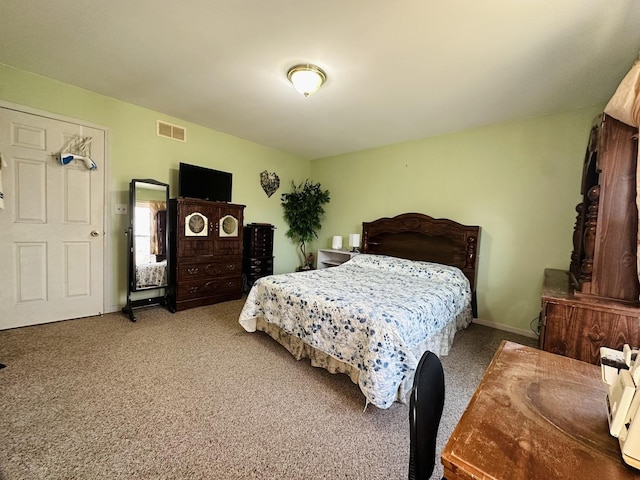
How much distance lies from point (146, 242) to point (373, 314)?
3033mm

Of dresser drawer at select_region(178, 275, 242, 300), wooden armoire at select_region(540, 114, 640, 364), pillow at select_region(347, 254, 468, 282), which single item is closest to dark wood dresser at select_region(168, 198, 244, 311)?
dresser drawer at select_region(178, 275, 242, 300)

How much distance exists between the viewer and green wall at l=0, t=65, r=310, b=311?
276 centimetres

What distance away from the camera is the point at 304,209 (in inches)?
197

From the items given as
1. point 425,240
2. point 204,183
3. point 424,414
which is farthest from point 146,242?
point 425,240

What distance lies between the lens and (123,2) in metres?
1.73

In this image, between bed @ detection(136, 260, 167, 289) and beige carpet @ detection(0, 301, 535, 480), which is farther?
bed @ detection(136, 260, 167, 289)

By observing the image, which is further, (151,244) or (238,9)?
(151,244)

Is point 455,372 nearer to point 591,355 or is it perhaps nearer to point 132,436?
point 591,355

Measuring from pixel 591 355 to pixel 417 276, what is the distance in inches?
66.8

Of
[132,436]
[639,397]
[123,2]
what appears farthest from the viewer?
[123,2]

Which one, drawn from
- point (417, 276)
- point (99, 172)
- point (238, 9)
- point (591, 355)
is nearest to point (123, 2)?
point (238, 9)

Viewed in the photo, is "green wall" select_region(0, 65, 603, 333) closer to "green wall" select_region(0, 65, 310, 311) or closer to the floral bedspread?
"green wall" select_region(0, 65, 310, 311)

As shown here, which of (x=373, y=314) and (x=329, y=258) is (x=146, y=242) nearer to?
(x=329, y=258)

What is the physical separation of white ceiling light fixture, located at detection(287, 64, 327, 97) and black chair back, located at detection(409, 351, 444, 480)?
2.38m
